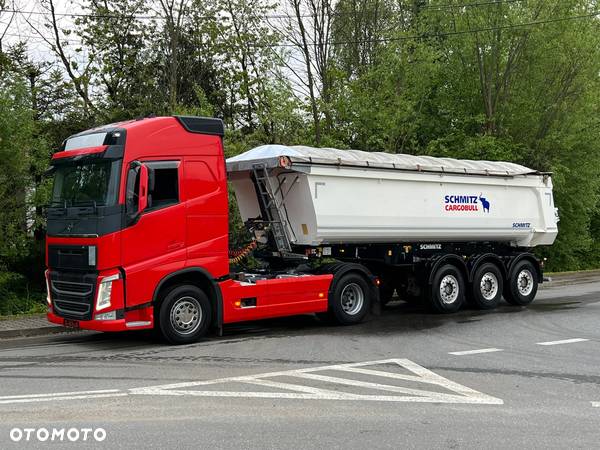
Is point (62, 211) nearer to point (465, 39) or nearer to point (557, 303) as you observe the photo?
point (557, 303)

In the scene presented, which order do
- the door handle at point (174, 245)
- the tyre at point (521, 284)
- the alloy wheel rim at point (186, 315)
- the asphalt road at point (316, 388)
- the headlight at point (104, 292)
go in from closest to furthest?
the asphalt road at point (316, 388), the headlight at point (104, 292), the door handle at point (174, 245), the alloy wheel rim at point (186, 315), the tyre at point (521, 284)

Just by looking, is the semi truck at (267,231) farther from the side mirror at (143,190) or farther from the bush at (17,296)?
the bush at (17,296)

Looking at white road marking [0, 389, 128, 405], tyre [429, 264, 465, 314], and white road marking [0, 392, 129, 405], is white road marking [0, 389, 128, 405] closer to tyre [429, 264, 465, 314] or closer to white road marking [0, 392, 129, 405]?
white road marking [0, 392, 129, 405]

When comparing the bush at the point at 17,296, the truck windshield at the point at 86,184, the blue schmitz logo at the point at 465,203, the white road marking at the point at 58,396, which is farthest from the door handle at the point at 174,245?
the blue schmitz logo at the point at 465,203

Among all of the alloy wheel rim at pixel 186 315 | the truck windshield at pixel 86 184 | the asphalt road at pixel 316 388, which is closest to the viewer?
the asphalt road at pixel 316 388

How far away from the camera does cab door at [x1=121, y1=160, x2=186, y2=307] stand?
30.1ft

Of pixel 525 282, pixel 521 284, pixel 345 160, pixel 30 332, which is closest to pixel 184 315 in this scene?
pixel 30 332

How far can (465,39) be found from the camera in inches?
857

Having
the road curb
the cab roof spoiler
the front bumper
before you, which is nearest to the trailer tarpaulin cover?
the cab roof spoiler

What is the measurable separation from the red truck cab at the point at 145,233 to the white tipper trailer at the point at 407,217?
1.53 m

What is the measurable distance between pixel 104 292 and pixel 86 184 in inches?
65.1

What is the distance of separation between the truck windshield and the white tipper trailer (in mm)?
2918

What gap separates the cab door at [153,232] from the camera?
9.19 metres

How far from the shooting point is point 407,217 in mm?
12602
